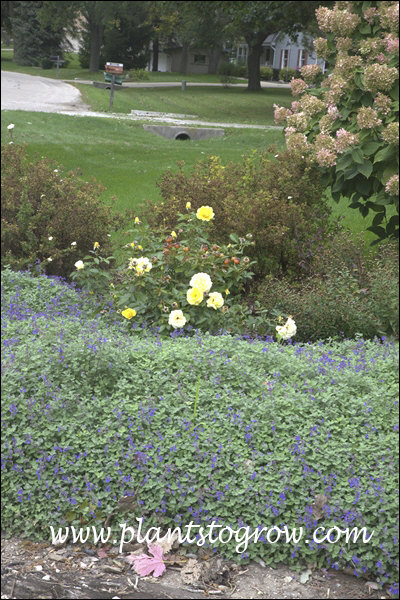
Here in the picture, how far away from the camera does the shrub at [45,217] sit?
469cm

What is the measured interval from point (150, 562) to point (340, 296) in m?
2.19

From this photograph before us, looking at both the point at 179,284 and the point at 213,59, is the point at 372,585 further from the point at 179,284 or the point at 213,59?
the point at 213,59

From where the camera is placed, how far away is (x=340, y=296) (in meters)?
4.37

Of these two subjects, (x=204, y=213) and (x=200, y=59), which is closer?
(x=204, y=213)

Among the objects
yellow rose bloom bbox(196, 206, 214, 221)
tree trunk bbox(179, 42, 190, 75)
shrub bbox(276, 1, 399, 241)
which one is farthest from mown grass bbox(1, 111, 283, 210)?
shrub bbox(276, 1, 399, 241)

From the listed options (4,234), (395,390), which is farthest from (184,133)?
(395,390)

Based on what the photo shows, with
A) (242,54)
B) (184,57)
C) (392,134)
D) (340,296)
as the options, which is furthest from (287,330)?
(242,54)

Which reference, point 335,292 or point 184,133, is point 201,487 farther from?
point 184,133

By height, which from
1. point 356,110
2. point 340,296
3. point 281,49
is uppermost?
point 281,49

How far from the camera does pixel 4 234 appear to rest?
14.9 ft

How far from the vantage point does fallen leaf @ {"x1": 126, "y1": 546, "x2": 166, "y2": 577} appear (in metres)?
2.73

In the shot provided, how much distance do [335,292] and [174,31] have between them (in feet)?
8.89

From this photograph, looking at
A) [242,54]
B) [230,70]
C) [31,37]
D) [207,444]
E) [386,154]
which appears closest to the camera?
[207,444]

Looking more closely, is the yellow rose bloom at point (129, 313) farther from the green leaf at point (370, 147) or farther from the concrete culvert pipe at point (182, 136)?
the concrete culvert pipe at point (182, 136)
